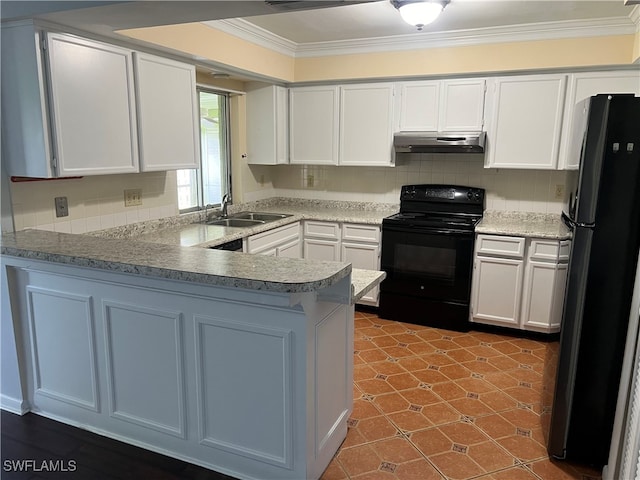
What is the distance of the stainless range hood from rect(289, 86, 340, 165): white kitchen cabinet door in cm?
64

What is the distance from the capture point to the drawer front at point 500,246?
142 inches

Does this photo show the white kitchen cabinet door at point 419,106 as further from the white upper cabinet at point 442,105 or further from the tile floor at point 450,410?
the tile floor at point 450,410

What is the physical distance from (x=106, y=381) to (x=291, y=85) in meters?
3.20

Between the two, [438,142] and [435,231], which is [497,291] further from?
[438,142]

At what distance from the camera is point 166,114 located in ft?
9.69

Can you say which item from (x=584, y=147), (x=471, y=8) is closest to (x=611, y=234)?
(x=584, y=147)

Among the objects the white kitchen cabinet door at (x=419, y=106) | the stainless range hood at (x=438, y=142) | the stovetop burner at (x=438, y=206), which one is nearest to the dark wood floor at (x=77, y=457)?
the stovetop burner at (x=438, y=206)

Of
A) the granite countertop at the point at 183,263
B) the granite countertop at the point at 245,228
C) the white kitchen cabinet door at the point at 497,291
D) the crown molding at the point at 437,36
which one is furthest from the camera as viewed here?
the white kitchen cabinet door at the point at 497,291

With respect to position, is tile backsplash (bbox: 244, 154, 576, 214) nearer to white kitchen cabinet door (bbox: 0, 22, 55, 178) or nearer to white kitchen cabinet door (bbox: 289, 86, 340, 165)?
white kitchen cabinet door (bbox: 289, 86, 340, 165)

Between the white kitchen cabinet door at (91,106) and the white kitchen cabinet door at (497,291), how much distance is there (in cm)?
277

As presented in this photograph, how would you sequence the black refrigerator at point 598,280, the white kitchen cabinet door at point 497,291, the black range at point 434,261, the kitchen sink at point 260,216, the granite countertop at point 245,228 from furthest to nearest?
the kitchen sink at point 260,216
the black range at point 434,261
the white kitchen cabinet door at point 497,291
the granite countertop at point 245,228
the black refrigerator at point 598,280

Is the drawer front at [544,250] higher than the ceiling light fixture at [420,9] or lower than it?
lower

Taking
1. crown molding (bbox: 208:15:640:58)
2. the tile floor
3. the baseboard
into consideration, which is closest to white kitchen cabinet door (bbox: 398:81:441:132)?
crown molding (bbox: 208:15:640:58)

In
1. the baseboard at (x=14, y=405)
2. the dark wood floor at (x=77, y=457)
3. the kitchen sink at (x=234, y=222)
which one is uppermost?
the kitchen sink at (x=234, y=222)
